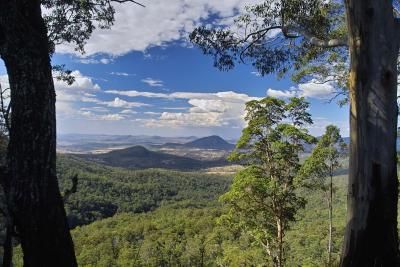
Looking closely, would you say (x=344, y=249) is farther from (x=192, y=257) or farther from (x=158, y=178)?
(x=158, y=178)

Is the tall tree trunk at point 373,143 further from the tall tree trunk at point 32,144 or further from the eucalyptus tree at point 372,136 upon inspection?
the tall tree trunk at point 32,144

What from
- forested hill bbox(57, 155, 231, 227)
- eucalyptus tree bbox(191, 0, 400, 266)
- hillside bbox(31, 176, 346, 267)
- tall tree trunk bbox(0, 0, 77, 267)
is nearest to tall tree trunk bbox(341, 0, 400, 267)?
eucalyptus tree bbox(191, 0, 400, 266)

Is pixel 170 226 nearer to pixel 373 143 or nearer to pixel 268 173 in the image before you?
pixel 268 173

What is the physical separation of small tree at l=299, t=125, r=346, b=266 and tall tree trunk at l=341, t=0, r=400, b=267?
416 inches

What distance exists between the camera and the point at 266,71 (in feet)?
28.3

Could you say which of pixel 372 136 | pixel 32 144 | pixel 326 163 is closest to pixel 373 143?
pixel 372 136

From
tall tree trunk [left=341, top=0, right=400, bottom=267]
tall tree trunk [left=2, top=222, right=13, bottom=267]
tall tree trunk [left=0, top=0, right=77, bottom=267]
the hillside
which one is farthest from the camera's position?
the hillside

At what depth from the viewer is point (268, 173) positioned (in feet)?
47.7

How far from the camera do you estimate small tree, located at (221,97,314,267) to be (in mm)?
13938

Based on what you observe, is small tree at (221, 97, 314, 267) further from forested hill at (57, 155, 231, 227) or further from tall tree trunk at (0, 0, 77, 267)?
forested hill at (57, 155, 231, 227)

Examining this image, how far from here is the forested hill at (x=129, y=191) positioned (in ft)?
310

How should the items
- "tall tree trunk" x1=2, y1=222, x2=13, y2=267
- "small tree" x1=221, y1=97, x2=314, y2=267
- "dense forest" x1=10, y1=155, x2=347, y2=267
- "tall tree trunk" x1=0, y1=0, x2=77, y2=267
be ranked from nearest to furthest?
"tall tree trunk" x1=2, y1=222, x2=13, y2=267
"tall tree trunk" x1=0, y1=0, x2=77, y2=267
"small tree" x1=221, y1=97, x2=314, y2=267
"dense forest" x1=10, y1=155, x2=347, y2=267

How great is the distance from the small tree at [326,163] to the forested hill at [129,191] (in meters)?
55.9

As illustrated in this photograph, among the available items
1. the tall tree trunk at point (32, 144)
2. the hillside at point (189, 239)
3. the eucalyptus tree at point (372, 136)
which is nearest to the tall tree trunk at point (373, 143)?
the eucalyptus tree at point (372, 136)
